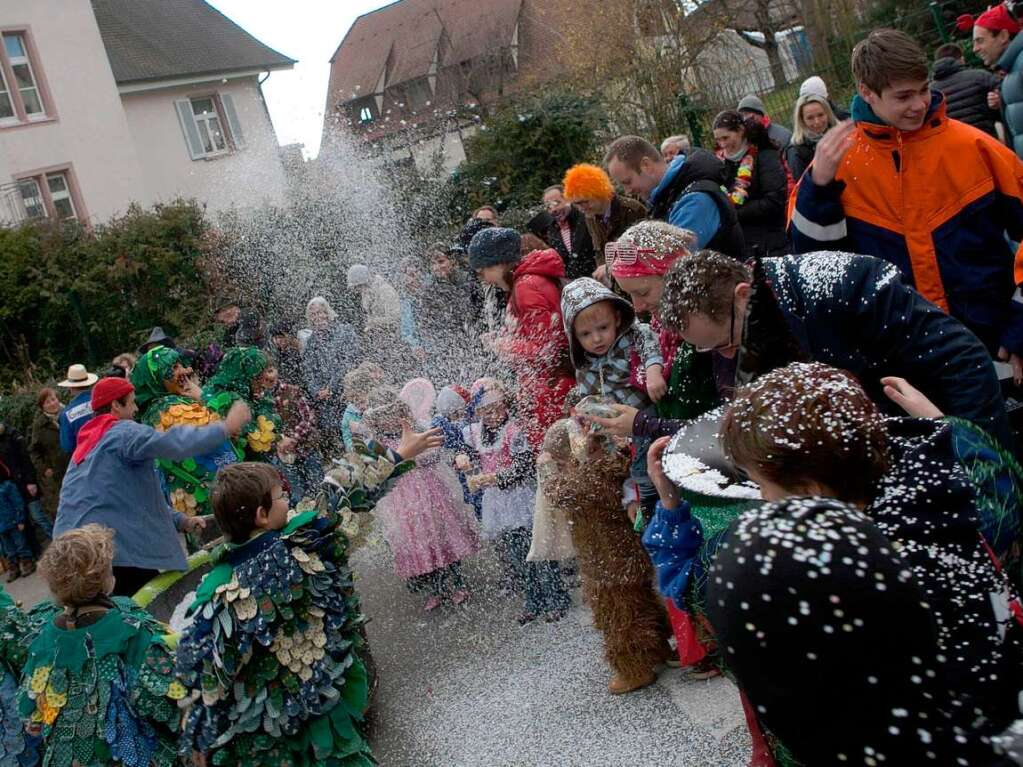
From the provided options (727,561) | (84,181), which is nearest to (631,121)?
(727,561)

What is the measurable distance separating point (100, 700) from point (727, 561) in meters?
3.03

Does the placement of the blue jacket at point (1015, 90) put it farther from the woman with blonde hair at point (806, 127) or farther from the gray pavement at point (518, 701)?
the gray pavement at point (518, 701)

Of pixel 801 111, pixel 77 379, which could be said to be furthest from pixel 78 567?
pixel 801 111

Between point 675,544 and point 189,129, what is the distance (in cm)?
2918

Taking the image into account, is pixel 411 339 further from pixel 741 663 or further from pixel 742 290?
pixel 741 663

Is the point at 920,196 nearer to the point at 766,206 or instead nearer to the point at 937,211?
the point at 937,211

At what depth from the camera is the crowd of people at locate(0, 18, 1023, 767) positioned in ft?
5.16

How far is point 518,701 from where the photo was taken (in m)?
4.41

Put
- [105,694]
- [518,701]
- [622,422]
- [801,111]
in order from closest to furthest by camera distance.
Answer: [622,422] → [105,694] → [518,701] → [801,111]

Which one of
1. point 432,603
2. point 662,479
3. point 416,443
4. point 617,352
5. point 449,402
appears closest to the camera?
point 662,479

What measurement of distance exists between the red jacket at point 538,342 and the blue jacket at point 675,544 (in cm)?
191

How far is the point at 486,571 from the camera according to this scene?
231 inches

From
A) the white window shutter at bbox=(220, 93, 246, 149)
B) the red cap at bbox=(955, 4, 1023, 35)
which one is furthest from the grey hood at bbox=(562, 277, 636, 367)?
the white window shutter at bbox=(220, 93, 246, 149)

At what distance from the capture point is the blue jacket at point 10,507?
33.2 feet
